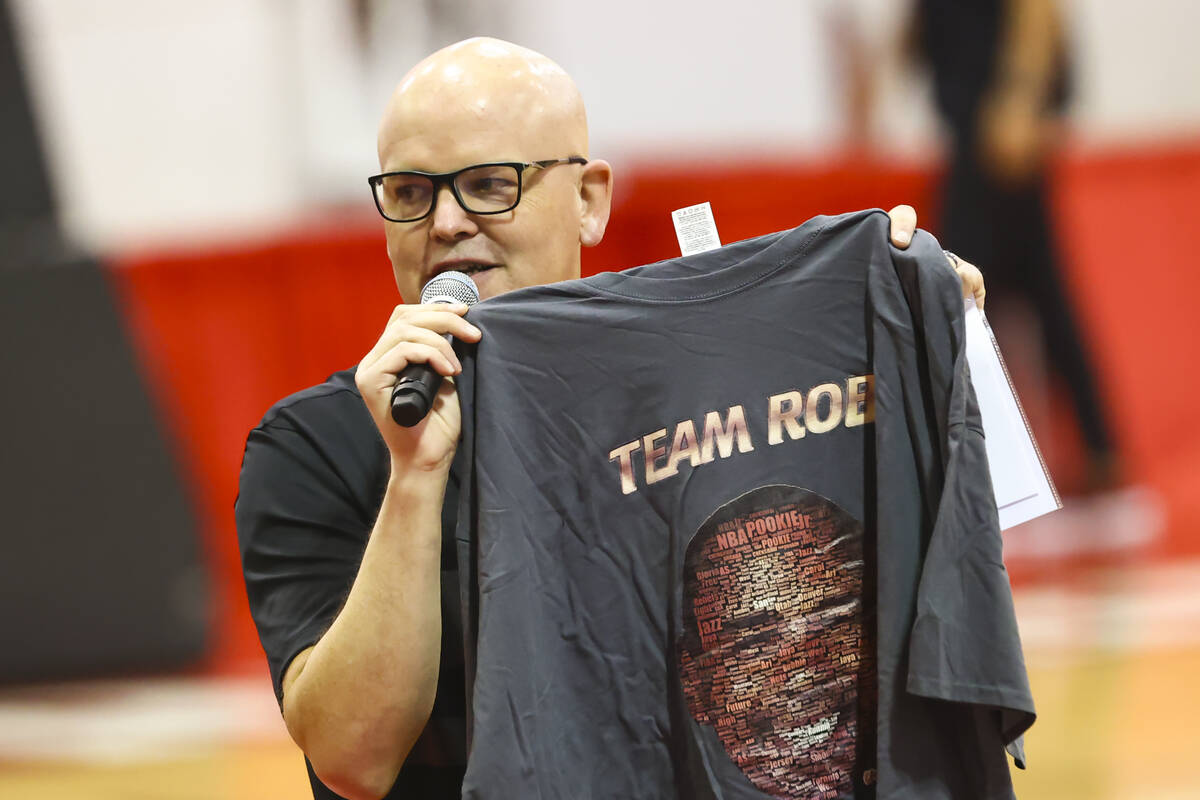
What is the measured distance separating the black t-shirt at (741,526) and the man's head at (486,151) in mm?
140

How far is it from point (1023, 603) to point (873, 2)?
8.62ft

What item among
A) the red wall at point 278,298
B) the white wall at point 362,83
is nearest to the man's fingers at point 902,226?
the red wall at point 278,298

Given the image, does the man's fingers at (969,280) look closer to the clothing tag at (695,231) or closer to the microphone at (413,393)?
the clothing tag at (695,231)

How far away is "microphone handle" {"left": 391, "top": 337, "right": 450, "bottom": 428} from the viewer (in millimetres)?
1017

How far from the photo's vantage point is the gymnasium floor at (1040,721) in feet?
8.95

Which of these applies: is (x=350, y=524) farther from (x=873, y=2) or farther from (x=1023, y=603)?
(x=873, y=2)

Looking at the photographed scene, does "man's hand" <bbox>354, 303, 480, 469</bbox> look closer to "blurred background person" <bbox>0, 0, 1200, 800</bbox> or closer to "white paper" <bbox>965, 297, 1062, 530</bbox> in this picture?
"white paper" <bbox>965, 297, 1062, 530</bbox>

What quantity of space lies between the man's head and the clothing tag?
0.50ft

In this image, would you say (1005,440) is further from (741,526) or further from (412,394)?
(412,394)

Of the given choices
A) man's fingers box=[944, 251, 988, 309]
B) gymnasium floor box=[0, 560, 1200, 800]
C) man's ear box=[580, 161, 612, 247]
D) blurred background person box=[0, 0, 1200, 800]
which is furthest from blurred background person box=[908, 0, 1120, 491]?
man's fingers box=[944, 251, 988, 309]

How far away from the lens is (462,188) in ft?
4.14

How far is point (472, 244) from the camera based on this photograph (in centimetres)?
127

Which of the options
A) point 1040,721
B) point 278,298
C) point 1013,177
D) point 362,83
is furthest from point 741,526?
point 362,83

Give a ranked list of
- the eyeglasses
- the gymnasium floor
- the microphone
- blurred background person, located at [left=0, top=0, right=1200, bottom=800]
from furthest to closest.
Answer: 1. blurred background person, located at [left=0, top=0, right=1200, bottom=800]
2. the gymnasium floor
3. the eyeglasses
4. the microphone
